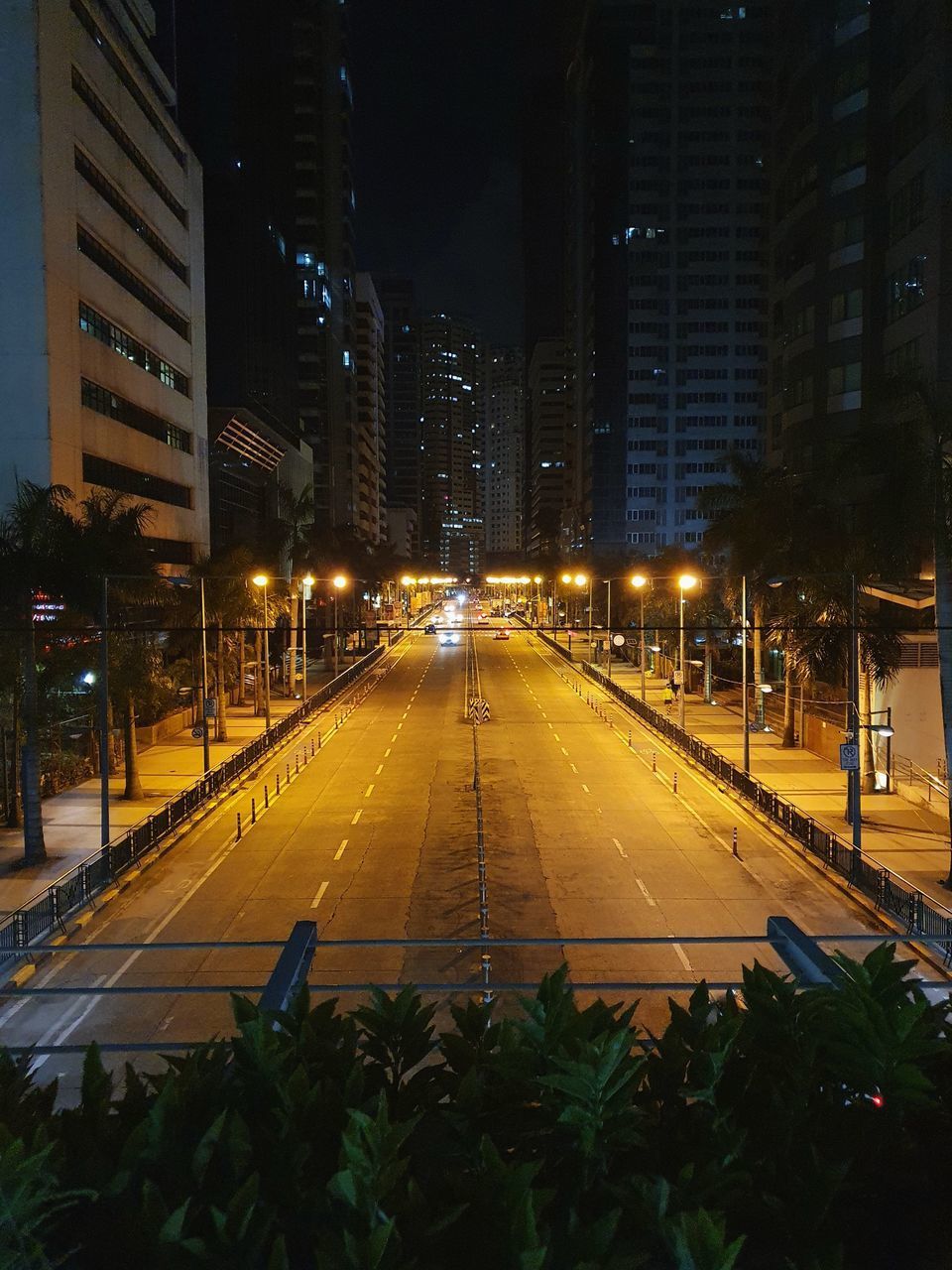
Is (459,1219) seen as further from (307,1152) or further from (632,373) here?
(632,373)

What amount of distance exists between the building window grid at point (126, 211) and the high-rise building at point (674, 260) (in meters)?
93.3

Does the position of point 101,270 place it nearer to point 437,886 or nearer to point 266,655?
point 266,655

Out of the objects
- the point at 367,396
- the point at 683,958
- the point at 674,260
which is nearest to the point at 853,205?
the point at 683,958

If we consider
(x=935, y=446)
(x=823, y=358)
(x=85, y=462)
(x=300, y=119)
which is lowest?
(x=935, y=446)

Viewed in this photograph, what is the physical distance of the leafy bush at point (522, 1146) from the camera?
3.38 meters

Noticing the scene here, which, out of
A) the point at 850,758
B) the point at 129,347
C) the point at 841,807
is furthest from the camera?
the point at 129,347

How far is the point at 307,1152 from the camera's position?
3.78m

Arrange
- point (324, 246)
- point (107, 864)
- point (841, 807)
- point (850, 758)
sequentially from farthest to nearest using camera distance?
point (324, 246)
point (841, 807)
point (850, 758)
point (107, 864)

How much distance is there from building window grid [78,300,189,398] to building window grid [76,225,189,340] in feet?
8.00

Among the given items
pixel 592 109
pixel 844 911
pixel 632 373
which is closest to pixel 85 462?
pixel 844 911

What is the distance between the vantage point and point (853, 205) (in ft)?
169

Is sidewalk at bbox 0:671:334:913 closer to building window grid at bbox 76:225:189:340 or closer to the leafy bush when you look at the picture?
the leafy bush

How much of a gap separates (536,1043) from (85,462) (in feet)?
148

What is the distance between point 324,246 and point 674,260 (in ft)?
185
